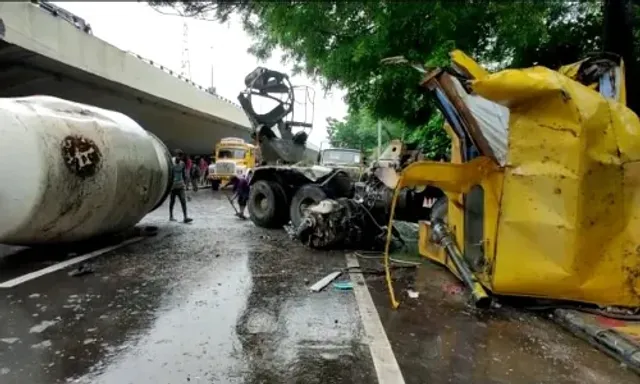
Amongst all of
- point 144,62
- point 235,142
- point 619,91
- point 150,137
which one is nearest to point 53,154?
point 150,137

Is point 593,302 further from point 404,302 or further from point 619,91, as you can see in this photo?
point 619,91

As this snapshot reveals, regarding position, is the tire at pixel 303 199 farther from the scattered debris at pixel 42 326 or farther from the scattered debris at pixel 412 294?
the scattered debris at pixel 42 326

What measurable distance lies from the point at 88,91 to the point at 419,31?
43.4ft

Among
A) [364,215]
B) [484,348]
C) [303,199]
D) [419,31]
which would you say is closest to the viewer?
[484,348]

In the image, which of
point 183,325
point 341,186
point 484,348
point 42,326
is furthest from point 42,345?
Answer: point 341,186

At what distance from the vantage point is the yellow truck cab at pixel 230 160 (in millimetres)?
25594

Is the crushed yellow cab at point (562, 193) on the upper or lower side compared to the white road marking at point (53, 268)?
A: upper

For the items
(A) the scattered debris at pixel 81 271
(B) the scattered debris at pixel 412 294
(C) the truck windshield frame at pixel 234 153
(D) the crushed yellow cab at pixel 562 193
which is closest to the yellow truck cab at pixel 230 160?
(C) the truck windshield frame at pixel 234 153

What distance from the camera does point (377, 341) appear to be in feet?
14.1

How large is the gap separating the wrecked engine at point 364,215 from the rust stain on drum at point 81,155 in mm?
3540

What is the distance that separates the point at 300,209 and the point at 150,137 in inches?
131

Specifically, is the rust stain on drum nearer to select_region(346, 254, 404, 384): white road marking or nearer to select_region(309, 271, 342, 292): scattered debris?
select_region(309, 271, 342, 292): scattered debris

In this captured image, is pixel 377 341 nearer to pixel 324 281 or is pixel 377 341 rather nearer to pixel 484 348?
pixel 484 348

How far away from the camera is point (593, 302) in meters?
4.98
